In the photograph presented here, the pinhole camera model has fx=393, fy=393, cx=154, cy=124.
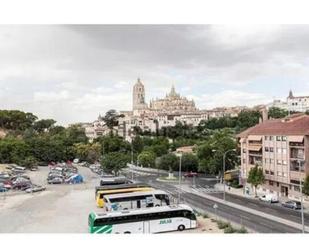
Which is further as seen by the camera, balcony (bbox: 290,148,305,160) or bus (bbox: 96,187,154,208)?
balcony (bbox: 290,148,305,160)

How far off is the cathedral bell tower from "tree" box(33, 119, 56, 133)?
7482 mm

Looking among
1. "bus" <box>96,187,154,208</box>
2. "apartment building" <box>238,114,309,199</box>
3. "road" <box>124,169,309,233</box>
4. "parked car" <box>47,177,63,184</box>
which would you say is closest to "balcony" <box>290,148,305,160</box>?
"apartment building" <box>238,114,309,199</box>

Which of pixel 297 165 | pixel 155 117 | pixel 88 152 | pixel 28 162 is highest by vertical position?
pixel 155 117

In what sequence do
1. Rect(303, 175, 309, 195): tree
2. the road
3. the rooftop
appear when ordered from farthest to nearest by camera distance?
1. the rooftop
2. Rect(303, 175, 309, 195): tree
3. the road

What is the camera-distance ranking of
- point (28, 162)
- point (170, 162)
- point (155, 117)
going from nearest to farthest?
1. point (170, 162)
2. point (28, 162)
3. point (155, 117)

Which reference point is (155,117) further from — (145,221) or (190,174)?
(145,221)

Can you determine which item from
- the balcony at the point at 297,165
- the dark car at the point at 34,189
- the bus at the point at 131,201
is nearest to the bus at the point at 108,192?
the bus at the point at 131,201

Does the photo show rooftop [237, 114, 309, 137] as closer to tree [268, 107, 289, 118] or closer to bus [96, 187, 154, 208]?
bus [96, 187, 154, 208]

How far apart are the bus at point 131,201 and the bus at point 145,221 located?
7.06ft

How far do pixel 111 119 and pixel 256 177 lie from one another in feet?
66.2

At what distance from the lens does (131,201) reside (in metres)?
12.5

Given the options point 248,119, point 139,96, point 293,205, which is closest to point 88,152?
point 139,96

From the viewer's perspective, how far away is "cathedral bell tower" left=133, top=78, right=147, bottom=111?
23.8 m

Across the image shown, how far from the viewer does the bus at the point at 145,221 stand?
9.83 m
